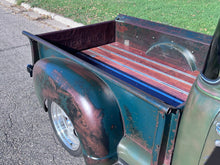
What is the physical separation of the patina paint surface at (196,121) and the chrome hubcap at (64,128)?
1310 millimetres

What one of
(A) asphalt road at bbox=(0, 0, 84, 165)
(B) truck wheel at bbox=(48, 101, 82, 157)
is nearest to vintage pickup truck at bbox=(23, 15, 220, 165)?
(B) truck wheel at bbox=(48, 101, 82, 157)

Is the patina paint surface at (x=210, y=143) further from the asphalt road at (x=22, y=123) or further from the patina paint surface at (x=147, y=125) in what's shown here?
the asphalt road at (x=22, y=123)

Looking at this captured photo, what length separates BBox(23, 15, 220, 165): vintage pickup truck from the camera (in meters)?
1.41

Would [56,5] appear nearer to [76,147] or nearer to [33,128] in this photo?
[33,128]

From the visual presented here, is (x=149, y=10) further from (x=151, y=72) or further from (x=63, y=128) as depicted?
(x=63, y=128)

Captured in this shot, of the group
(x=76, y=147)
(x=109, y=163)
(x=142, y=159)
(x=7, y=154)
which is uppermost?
(x=142, y=159)

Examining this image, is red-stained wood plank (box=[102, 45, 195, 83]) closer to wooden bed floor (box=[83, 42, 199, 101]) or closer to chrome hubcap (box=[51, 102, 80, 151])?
wooden bed floor (box=[83, 42, 199, 101])

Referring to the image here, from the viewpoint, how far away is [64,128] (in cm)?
265

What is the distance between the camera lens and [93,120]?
1.83m

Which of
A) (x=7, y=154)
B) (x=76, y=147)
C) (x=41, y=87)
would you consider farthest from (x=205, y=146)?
(x=7, y=154)

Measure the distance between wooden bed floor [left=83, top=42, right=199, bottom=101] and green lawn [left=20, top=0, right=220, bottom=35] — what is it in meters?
3.52

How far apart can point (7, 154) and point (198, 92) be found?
7.21 ft

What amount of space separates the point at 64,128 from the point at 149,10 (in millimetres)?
6396

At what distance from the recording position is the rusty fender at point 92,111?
184 cm
